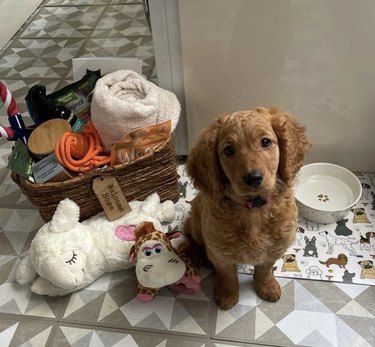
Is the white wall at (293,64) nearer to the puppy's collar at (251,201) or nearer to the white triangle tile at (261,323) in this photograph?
the puppy's collar at (251,201)

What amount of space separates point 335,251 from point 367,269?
0.11 m

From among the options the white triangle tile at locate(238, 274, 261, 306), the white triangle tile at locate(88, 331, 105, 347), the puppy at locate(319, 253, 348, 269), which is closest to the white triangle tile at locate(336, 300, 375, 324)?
the puppy at locate(319, 253, 348, 269)

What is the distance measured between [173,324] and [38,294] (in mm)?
450

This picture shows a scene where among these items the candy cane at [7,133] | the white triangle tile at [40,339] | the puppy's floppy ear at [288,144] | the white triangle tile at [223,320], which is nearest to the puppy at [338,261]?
the white triangle tile at [223,320]

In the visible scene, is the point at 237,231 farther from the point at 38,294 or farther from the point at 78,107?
the point at 78,107

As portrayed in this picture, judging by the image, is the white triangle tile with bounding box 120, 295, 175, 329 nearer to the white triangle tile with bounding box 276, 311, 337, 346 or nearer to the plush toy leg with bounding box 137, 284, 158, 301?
the plush toy leg with bounding box 137, 284, 158, 301

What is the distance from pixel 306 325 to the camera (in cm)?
119

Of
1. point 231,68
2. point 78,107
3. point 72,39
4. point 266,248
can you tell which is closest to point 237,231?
point 266,248

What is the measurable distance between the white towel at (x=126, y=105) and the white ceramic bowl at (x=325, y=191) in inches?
20.7

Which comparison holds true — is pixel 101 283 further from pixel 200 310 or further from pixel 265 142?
pixel 265 142

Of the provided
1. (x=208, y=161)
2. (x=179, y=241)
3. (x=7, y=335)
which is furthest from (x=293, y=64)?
(x=7, y=335)

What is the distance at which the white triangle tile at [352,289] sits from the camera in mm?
1245

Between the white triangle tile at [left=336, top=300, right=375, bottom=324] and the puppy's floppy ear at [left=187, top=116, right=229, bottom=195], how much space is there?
22.1 inches

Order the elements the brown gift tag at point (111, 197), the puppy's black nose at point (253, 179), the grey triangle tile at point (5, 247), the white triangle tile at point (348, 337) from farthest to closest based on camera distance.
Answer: the grey triangle tile at point (5, 247) → the brown gift tag at point (111, 197) → the white triangle tile at point (348, 337) → the puppy's black nose at point (253, 179)
